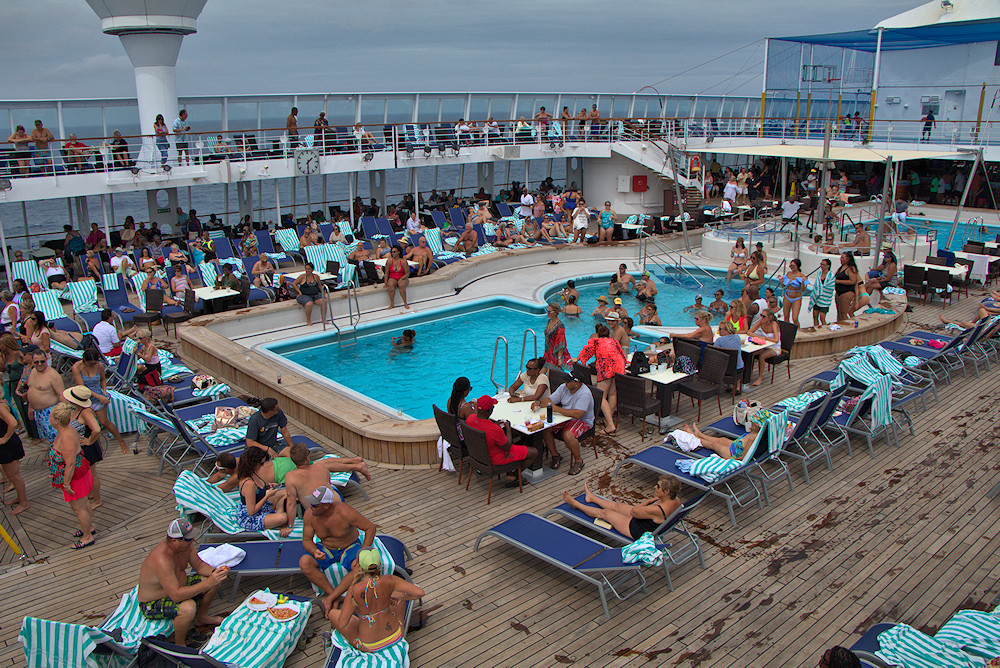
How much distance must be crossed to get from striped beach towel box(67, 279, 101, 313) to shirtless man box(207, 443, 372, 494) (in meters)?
7.28

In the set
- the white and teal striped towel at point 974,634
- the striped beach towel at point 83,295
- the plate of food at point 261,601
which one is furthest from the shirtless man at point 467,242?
the white and teal striped towel at point 974,634

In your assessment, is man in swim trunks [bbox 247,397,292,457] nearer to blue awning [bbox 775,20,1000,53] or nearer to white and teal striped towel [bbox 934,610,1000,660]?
white and teal striped towel [bbox 934,610,1000,660]

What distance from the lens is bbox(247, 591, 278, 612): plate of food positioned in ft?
14.7

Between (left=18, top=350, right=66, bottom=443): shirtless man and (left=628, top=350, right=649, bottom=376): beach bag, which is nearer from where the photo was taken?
(left=18, top=350, right=66, bottom=443): shirtless man

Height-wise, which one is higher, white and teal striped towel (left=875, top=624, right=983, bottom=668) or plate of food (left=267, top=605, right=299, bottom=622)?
white and teal striped towel (left=875, top=624, right=983, bottom=668)

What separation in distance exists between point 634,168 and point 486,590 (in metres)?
20.0

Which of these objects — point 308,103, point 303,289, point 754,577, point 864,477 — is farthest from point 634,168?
point 754,577

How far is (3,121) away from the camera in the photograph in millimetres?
15820

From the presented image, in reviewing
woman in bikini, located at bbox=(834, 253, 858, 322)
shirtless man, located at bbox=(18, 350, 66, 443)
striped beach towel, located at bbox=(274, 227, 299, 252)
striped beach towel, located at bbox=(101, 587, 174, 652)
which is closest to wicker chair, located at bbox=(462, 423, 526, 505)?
striped beach towel, located at bbox=(101, 587, 174, 652)

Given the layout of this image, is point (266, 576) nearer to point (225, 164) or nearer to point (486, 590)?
point (486, 590)

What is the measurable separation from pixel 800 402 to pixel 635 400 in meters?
1.67

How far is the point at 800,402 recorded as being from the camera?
7.51m

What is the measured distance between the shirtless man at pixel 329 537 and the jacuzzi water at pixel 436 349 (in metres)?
4.49

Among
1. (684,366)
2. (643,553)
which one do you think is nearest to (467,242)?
(684,366)
